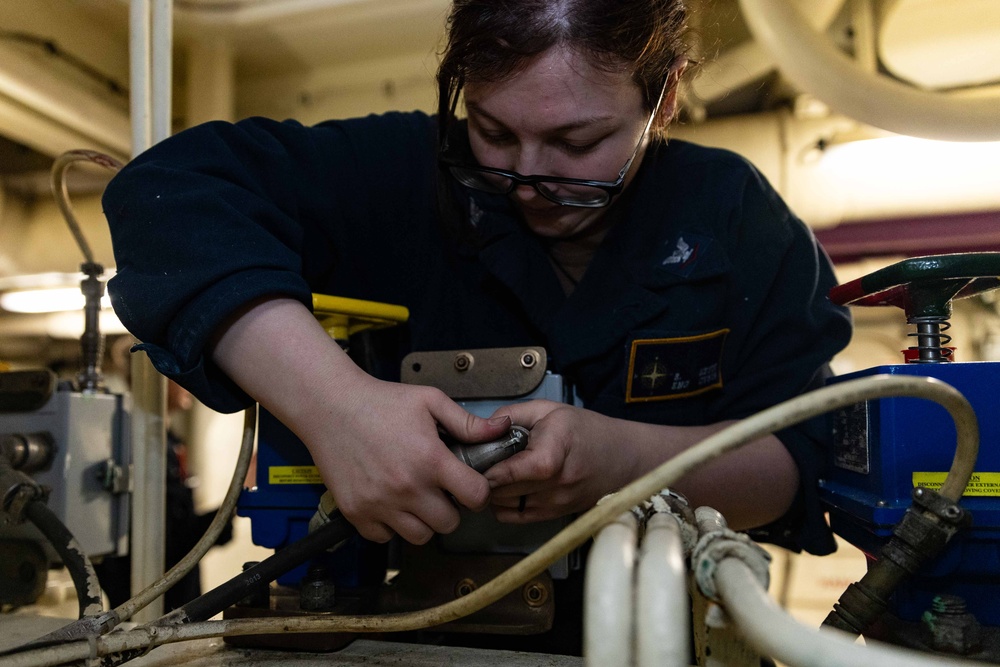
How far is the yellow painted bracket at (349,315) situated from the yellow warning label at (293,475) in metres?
0.13

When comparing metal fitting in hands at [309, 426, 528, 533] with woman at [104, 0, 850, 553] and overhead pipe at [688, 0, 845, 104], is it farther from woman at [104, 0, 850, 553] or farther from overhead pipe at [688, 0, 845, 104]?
overhead pipe at [688, 0, 845, 104]

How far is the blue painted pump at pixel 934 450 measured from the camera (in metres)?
0.50

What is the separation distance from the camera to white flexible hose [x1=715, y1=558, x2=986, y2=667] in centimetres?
25

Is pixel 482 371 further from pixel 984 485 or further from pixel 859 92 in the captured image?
pixel 859 92

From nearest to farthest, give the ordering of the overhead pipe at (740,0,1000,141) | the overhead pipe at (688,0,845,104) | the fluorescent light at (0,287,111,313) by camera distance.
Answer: the overhead pipe at (740,0,1000,141), the overhead pipe at (688,0,845,104), the fluorescent light at (0,287,111,313)

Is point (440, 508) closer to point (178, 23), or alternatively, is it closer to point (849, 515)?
point (849, 515)

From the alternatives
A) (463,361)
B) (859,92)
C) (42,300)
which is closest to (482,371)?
(463,361)

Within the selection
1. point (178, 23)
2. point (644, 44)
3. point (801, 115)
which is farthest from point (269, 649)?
point (801, 115)

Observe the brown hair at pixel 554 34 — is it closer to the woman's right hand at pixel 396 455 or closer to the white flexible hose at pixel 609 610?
the woman's right hand at pixel 396 455

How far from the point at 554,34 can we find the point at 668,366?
36 centimetres

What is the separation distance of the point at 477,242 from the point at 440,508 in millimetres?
384

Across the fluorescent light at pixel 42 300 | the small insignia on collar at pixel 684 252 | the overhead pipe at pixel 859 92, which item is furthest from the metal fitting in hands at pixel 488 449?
the fluorescent light at pixel 42 300

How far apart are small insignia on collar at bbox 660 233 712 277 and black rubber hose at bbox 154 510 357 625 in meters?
0.44

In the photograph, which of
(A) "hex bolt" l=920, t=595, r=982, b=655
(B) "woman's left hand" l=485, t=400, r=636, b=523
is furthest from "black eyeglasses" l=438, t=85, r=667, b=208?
(A) "hex bolt" l=920, t=595, r=982, b=655
